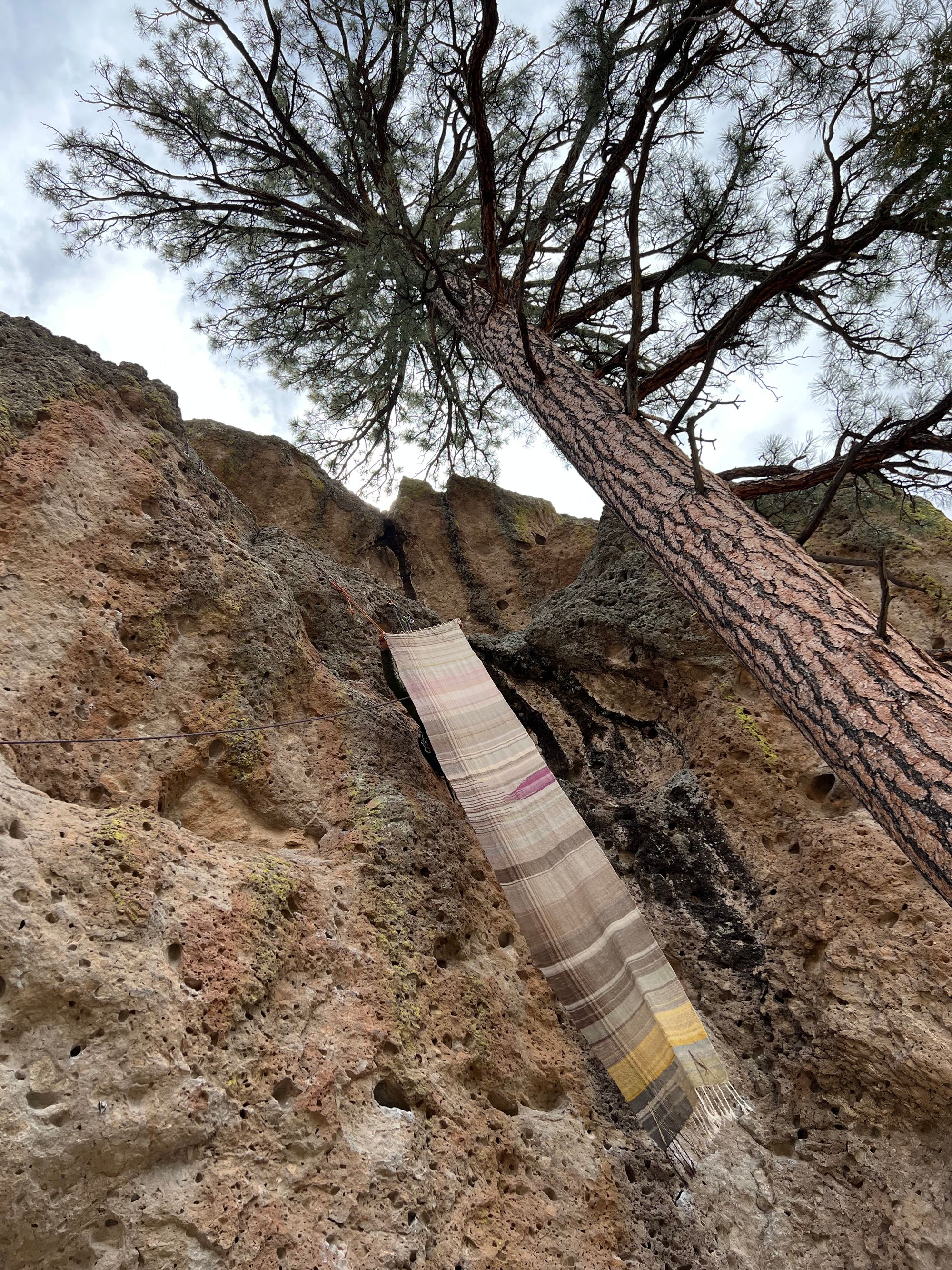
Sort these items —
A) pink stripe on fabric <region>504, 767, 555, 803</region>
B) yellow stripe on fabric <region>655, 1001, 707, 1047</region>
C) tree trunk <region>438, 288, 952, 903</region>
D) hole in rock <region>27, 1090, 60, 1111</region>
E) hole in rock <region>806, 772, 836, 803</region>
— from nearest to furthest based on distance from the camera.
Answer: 1. hole in rock <region>27, 1090, 60, 1111</region>
2. tree trunk <region>438, 288, 952, 903</region>
3. yellow stripe on fabric <region>655, 1001, 707, 1047</region>
4. pink stripe on fabric <region>504, 767, 555, 803</region>
5. hole in rock <region>806, 772, 836, 803</region>

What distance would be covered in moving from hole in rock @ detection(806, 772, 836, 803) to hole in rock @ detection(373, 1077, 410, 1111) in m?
2.32

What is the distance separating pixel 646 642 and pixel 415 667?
150cm

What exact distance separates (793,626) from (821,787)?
1.54 meters

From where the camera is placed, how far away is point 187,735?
2.58 m

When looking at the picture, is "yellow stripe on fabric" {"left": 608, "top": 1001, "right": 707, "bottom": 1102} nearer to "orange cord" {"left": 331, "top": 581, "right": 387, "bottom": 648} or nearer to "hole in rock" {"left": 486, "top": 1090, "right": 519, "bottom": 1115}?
"hole in rock" {"left": 486, "top": 1090, "right": 519, "bottom": 1115}

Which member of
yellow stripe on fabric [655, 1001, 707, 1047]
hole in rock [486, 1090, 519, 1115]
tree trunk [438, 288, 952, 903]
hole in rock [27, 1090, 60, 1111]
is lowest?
hole in rock [486, 1090, 519, 1115]

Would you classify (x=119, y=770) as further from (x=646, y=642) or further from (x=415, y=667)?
(x=646, y=642)

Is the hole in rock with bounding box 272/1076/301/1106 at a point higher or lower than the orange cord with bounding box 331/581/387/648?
lower

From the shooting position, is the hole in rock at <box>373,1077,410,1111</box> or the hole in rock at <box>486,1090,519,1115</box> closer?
the hole in rock at <box>373,1077,410,1111</box>

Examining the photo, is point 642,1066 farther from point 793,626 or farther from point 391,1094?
point 793,626

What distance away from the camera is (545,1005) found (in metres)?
2.89

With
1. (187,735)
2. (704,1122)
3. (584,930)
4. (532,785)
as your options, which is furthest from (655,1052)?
(187,735)

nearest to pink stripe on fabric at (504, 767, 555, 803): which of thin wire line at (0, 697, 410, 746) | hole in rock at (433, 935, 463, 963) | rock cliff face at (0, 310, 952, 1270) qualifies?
rock cliff face at (0, 310, 952, 1270)

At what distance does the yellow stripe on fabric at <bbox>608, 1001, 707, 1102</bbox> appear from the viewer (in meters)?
→ 2.33
